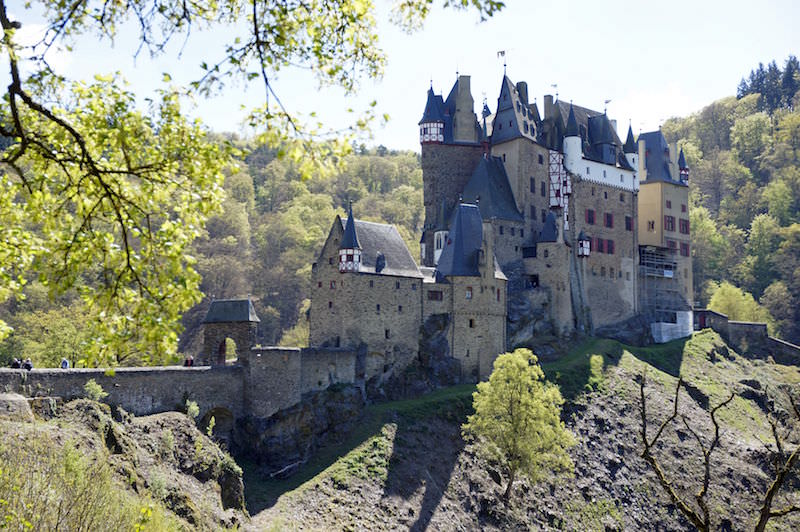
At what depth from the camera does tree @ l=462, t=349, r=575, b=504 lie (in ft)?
119

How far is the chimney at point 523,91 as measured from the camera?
56.8m

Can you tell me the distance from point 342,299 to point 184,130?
31.7 metres

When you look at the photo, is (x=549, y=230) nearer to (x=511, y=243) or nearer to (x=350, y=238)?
(x=511, y=243)

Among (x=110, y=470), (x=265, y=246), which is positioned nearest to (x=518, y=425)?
(x=110, y=470)

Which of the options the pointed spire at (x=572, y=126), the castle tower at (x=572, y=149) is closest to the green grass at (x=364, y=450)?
the castle tower at (x=572, y=149)

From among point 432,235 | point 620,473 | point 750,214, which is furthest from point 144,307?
point 750,214

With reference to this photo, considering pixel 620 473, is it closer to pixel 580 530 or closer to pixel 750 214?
pixel 580 530

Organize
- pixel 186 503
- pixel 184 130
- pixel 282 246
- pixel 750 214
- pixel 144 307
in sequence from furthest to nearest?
pixel 750 214
pixel 282 246
pixel 186 503
pixel 184 130
pixel 144 307

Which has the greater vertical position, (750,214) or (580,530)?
(750,214)

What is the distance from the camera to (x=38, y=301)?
164ft

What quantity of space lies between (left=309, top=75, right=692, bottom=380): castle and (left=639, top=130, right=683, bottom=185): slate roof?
103 millimetres

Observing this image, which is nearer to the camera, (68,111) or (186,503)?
(68,111)

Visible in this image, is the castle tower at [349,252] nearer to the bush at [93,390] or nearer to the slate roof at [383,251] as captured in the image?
the slate roof at [383,251]

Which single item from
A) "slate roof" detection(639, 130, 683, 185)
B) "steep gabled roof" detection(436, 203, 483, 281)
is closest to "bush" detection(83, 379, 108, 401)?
"steep gabled roof" detection(436, 203, 483, 281)
